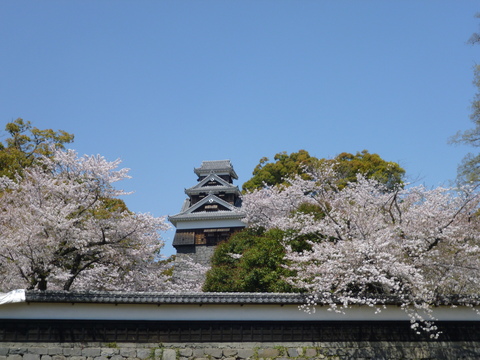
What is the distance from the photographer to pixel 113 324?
11.4m

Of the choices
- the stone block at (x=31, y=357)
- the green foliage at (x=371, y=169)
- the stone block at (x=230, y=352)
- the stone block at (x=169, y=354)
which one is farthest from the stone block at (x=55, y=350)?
the green foliage at (x=371, y=169)

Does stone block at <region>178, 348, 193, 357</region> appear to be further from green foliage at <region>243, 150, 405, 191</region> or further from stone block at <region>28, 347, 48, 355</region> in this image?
green foliage at <region>243, 150, 405, 191</region>

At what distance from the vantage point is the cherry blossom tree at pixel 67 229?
512 inches

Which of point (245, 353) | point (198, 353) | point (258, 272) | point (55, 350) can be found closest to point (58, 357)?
point (55, 350)

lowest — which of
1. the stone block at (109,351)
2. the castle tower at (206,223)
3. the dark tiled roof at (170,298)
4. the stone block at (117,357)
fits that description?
the stone block at (117,357)

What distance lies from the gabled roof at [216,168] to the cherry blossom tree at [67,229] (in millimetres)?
27999

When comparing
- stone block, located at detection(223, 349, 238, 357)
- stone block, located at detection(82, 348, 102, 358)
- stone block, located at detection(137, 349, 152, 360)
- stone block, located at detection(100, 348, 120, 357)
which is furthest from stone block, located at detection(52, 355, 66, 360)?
stone block, located at detection(223, 349, 238, 357)

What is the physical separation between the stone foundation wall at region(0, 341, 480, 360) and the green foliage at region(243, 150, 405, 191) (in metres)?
16.6

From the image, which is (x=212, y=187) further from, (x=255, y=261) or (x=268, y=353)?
(x=268, y=353)

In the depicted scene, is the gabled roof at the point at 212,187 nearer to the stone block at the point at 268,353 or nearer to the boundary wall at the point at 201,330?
the boundary wall at the point at 201,330

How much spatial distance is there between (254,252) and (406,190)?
5268 millimetres

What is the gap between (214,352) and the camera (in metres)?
11.2

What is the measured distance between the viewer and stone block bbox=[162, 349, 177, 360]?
36.4 ft

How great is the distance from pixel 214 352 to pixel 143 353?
67.1 inches
